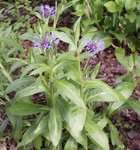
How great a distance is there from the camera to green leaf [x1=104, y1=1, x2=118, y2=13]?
157 inches

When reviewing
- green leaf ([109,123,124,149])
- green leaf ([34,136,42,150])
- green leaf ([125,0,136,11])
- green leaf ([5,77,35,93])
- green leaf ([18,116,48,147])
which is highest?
green leaf ([5,77,35,93])

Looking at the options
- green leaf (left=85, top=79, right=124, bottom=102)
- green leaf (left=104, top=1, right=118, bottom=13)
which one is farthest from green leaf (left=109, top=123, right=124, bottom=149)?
green leaf (left=104, top=1, right=118, bottom=13)

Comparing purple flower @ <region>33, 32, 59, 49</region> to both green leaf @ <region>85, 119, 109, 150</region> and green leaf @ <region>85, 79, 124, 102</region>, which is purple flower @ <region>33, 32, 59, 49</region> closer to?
green leaf @ <region>85, 79, 124, 102</region>

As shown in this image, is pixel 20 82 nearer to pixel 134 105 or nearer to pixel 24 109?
pixel 24 109

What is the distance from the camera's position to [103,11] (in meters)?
4.32

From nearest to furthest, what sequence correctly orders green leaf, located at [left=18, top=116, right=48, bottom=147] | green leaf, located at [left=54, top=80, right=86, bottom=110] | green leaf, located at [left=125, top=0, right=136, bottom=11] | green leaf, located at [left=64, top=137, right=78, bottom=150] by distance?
green leaf, located at [left=54, top=80, right=86, bottom=110] < green leaf, located at [left=18, top=116, right=48, bottom=147] < green leaf, located at [left=64, top=137, right=78, bottom=150] < green leaf, located at [left=125, top=0, right=136, bottom=11]

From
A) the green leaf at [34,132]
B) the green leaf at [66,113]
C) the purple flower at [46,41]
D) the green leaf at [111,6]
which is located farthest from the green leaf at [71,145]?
the green leaf at [111,6]

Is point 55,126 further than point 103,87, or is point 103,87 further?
point 55,126

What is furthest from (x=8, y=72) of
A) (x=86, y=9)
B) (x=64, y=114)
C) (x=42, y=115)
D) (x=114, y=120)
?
(x=86, y=9)

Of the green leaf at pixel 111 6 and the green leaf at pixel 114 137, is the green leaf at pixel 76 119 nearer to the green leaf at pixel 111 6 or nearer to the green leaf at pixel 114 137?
the green leaf at pixel 114 137

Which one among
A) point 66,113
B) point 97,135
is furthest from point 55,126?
point 97,135

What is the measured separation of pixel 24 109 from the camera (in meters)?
2.85

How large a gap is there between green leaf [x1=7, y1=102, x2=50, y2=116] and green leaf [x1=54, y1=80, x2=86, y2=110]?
0.39 m

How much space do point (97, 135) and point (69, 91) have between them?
18.6 inches
